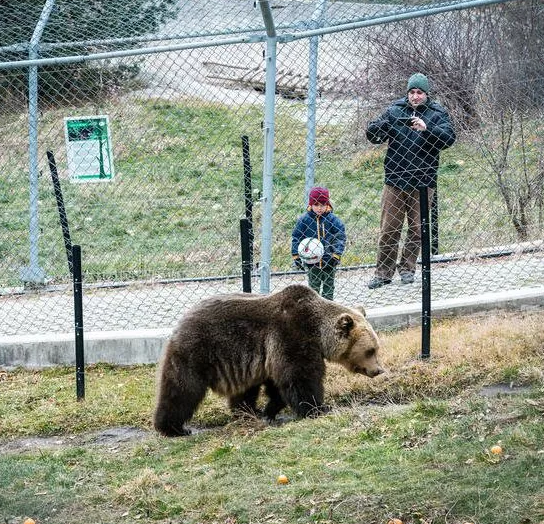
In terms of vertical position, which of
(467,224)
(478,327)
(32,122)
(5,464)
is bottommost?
(5,464)

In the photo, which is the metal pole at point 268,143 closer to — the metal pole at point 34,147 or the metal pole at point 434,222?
the metal pole at point 434,222

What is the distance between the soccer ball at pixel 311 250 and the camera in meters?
9.42

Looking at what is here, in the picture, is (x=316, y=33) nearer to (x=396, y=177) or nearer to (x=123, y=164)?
(x=396, y=177)

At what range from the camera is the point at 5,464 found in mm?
7332

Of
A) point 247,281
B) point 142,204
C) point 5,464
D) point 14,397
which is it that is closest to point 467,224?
point 247,281

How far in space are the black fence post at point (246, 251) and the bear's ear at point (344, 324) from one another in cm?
124

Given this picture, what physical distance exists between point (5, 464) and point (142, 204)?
614cm

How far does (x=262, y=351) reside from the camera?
805 centimetres

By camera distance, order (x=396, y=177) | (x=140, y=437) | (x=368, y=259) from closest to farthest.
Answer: (x=140, y=437), (x=396, y=177), (x=368, y=259)

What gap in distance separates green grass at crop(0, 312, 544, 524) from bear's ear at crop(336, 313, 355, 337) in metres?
0.53

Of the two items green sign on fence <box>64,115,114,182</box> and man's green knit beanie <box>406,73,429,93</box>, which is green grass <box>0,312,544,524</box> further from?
man's green knit beanie <box>406,73,429,93</box>

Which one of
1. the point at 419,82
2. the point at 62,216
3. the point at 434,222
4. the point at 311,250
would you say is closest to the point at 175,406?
the point at 311,250

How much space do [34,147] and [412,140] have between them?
375 cm

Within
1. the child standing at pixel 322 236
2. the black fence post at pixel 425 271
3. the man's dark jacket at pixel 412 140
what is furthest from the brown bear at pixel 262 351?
the man's dark jacket at pixel 412 140
